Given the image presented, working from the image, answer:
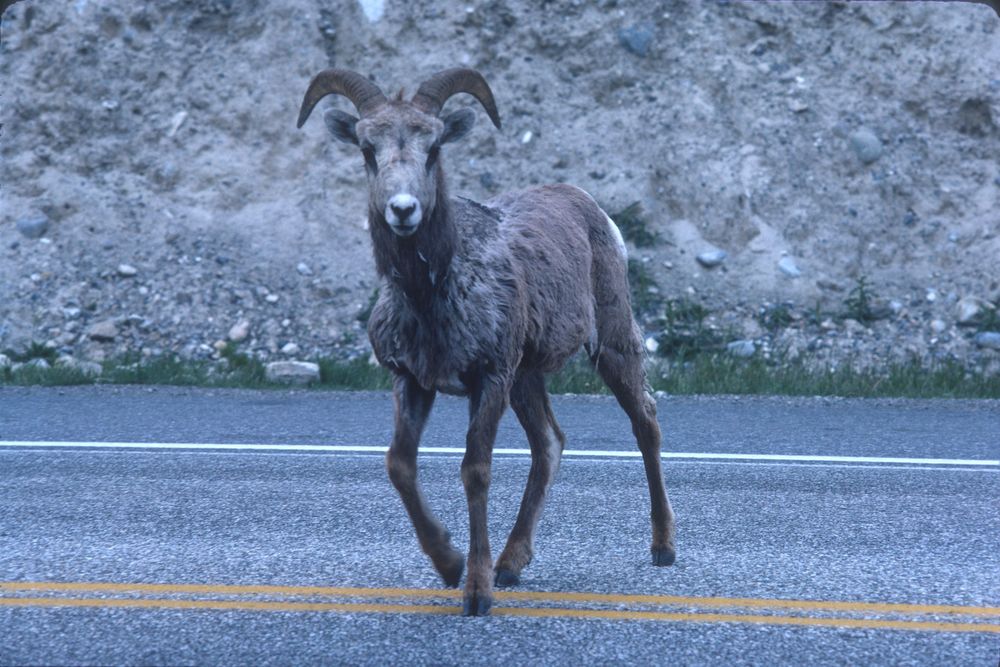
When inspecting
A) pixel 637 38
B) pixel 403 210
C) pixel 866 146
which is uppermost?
pixel 637 38

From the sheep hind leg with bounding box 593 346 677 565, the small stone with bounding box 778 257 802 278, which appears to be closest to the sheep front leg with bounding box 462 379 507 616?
the sheep hind leg with bounding box 593 346 677 565

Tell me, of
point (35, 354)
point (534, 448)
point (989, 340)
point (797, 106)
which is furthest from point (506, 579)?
point (797, 106)

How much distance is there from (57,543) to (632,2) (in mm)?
12068

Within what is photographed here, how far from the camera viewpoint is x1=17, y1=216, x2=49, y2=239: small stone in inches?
597

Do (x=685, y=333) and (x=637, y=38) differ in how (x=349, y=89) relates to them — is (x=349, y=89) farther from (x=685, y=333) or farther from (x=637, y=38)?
(x=637, y=38)

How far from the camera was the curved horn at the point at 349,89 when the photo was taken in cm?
579

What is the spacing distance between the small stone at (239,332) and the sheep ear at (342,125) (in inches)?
317

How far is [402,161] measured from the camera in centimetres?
541

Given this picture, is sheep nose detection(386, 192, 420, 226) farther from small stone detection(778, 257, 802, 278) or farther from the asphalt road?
small stone detection(778, 257, 802, 278)

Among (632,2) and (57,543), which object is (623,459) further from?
(632,2)

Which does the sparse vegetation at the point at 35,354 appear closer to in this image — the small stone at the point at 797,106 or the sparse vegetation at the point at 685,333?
the sparse vegetation at the point at 685,333

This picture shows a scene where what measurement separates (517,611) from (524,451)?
3751 mm

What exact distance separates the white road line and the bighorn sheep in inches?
98.1

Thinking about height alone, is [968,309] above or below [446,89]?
below
